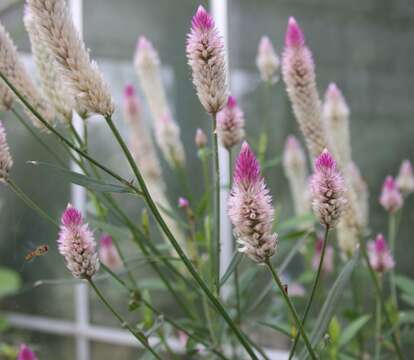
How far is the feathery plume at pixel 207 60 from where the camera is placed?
2.06 feet

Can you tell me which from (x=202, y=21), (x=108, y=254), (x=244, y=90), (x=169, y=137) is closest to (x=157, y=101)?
(x=169, y=137)

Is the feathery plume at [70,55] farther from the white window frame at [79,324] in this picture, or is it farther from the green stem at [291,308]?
the white window frame at [79,324]

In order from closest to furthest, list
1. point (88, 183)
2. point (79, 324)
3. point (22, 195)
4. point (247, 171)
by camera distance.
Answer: point (247, 171), point (88, 183), point (22, 195), point (79, 324)

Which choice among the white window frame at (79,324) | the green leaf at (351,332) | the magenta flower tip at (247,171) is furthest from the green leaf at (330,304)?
the white window frame at (79,324)

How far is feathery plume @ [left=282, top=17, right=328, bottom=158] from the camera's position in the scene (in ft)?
2.66

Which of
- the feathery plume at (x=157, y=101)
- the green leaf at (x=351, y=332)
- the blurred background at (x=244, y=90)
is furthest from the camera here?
the blurred background at (x=244, y=90)

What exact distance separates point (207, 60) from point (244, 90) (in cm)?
173

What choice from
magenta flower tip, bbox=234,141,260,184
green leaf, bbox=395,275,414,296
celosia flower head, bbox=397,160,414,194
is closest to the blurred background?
celosia flower head, bbox=397,160,414,194

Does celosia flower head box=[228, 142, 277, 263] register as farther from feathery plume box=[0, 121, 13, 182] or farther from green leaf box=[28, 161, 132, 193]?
feathery plume box=[0, 121, 13, 182]

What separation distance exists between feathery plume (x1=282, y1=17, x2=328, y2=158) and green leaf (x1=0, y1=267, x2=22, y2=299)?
2072 mm

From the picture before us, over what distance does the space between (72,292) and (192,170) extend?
1.02m

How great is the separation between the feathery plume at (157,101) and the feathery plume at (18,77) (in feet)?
1.35

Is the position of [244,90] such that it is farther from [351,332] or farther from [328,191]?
[328,191]

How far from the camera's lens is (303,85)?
0.83 meters
